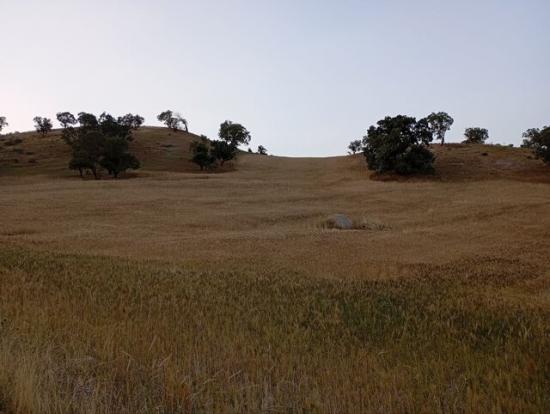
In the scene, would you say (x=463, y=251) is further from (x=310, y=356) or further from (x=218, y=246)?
(x=310, y=356)

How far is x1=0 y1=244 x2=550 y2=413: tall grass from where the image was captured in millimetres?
5156

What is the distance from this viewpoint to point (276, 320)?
862 cm

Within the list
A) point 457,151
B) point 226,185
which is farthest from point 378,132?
point 226,185

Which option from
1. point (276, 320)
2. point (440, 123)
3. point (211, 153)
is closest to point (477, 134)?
point (440, 123)

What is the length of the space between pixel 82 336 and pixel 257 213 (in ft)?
95.0

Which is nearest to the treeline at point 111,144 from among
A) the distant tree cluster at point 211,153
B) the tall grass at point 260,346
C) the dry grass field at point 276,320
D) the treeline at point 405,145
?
the distant tree cluster at point 211,153

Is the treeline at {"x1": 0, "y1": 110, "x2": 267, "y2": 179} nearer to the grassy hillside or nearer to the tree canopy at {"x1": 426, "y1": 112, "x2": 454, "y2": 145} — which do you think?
the grassy hillside

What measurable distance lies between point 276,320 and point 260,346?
154 cm

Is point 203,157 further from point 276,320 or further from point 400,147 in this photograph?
point 276,320

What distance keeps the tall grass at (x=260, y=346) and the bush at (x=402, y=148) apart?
51.6 meters

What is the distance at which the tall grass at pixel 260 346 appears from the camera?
16.9 feet

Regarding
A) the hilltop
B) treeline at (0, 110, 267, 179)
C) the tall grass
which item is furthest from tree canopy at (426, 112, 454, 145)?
A: the tall grass

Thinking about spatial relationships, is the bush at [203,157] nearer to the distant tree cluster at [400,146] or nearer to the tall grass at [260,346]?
the distant tree cluster at [400,146]

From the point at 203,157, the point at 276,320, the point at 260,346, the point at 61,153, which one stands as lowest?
the point at 276,320
